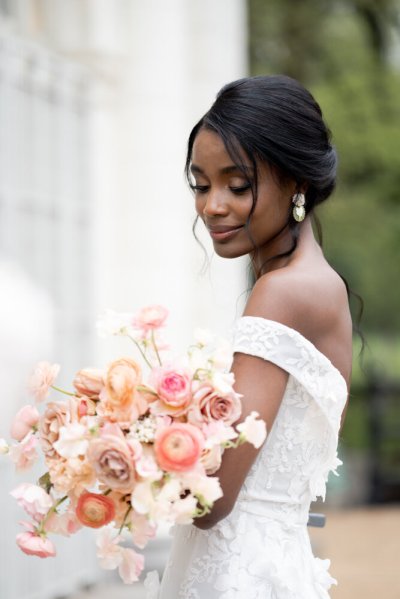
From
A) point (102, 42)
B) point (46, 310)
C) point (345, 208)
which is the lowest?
point (345, 208)

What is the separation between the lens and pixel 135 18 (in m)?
7.31

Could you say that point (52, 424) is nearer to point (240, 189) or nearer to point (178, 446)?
point (178, 446)

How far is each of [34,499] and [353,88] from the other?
14.3 m

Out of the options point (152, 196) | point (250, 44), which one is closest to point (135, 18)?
point (152, 196)

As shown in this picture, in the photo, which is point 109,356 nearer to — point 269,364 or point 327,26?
point 269,364

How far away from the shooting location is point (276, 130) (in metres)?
2.52

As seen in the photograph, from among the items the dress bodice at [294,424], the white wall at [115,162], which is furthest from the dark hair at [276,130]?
the white wall at [115,162]

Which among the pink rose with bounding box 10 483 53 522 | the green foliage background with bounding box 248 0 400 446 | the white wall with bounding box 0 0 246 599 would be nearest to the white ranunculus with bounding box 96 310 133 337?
the pink rose with bounding box 10 483 53 522

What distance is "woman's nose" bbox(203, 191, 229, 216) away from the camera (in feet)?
8.30

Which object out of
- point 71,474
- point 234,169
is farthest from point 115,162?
point 71,474

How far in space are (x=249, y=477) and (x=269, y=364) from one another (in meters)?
0.25

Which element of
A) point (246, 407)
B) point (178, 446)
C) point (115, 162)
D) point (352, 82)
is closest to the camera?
point (178, 446)

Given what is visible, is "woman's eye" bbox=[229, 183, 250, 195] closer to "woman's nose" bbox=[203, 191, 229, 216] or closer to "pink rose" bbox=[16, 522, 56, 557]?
"woman's nose" bbox=[203, 191, 229, 216]

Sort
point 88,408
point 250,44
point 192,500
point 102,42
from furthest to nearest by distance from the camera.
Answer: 1. point 250,44
2. point 102,42
3. point 88,408
4. point 192,500
